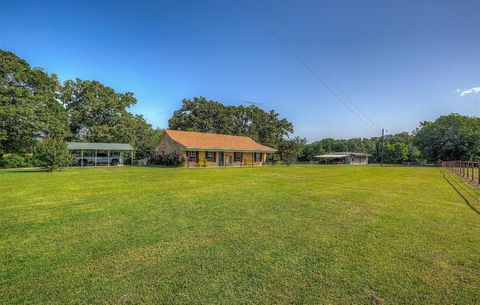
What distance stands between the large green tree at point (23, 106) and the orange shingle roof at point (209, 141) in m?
13.1

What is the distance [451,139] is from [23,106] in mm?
64332


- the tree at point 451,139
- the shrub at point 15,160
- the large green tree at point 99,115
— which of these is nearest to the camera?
the shrub at point 15,160

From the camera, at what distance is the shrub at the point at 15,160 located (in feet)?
86.7

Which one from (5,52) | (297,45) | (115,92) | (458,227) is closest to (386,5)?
(297,45)

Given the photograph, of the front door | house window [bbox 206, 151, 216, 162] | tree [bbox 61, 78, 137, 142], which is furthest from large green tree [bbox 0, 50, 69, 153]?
the front door

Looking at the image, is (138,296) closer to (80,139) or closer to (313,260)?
(313,260)

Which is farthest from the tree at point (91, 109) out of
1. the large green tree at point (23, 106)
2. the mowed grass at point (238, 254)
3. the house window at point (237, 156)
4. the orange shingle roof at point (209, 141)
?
the mowed grass at point (238, 254)

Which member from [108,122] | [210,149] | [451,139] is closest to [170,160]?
[210,149]

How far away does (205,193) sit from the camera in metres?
9.15

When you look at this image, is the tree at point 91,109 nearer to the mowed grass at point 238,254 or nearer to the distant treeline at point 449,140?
the mowed grass at point 238,254

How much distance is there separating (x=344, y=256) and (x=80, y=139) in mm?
43394

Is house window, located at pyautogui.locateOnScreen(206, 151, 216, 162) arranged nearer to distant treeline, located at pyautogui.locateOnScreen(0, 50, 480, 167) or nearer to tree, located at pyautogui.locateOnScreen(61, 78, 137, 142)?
distant treeline, located at pyautogui.locateOnScreen(0, 50, 480, 167)

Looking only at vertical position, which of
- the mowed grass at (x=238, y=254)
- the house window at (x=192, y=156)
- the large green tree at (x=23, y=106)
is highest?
the large green tree at (x=23, y=106)

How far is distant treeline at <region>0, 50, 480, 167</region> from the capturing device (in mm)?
26656
